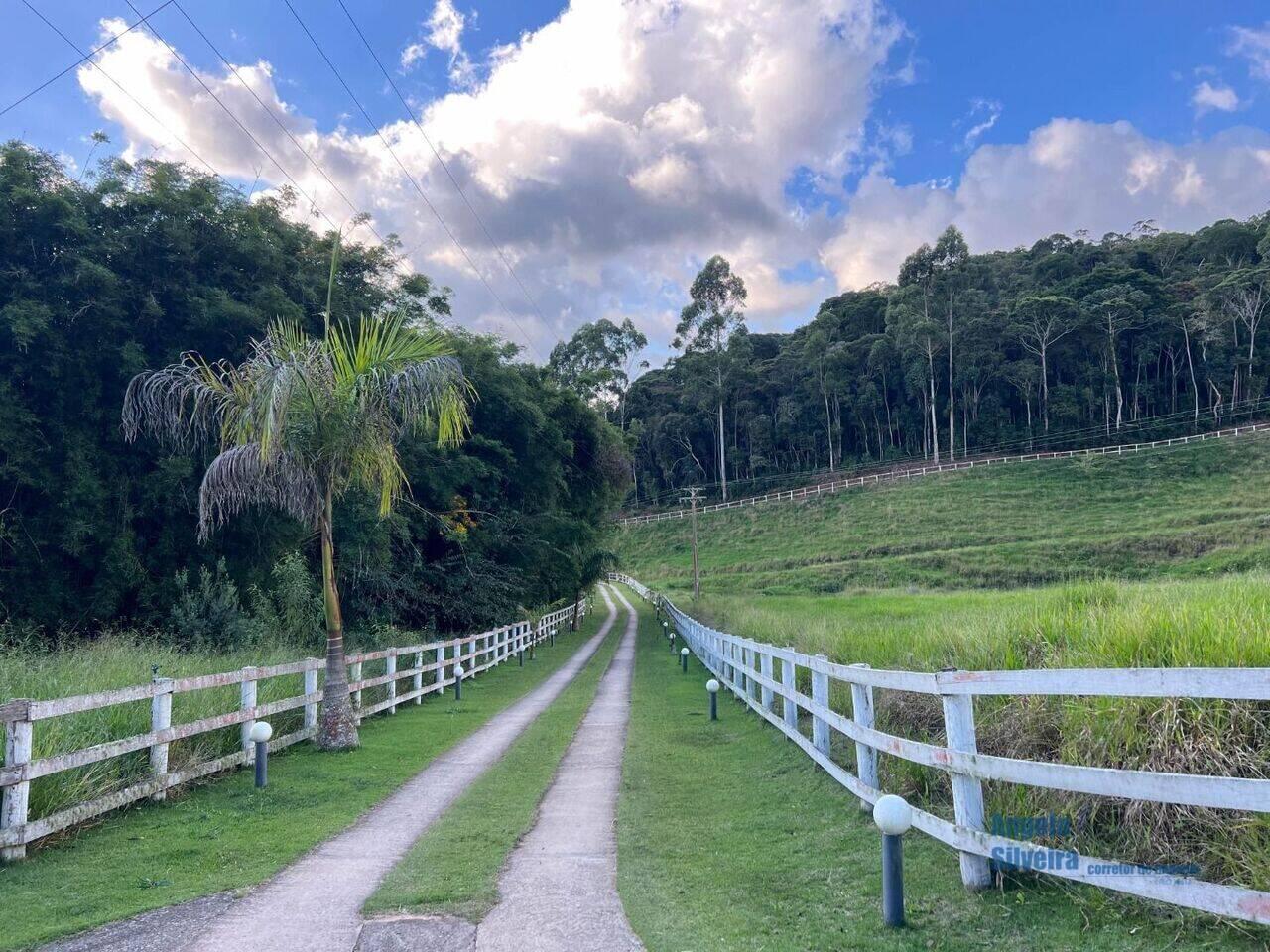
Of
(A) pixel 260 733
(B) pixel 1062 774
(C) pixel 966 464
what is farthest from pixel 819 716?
(C) pixel 966 464

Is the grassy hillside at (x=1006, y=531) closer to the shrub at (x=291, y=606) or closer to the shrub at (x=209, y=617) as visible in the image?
the shrub at (x=291, y=606)

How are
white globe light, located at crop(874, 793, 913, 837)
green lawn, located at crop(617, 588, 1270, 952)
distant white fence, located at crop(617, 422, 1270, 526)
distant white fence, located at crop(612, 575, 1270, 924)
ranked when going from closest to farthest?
distant white fence, located at crop(612, 575, 1270, 924)
green lawn, located at crop(617, 588, 1270, 952)
white globe light, located at crop(874, 793, 913, 837)
distant white fence, located at crop(617, 422, 1270, 526)

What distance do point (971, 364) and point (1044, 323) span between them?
801 centimetres

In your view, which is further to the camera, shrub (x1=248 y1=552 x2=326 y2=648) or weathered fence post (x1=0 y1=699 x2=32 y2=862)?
shrub (x1=248 y1=552 x2=326 y2=648)

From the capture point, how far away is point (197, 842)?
6395 mm

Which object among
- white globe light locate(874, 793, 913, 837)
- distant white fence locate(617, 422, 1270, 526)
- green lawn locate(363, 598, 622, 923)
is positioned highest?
distant white fence locate(617, 422, 1270, 526)

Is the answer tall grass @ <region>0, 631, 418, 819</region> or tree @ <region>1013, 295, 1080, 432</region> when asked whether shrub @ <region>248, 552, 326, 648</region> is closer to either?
tall grass @ <region>0, 631, 418, 819</region>

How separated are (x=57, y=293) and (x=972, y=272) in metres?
80.3

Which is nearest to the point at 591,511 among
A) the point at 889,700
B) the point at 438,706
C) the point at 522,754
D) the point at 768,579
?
the point at 768,579

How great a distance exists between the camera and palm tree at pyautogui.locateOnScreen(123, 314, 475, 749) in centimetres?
1030

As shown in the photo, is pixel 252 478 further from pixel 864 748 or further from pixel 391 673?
pixel 864 748

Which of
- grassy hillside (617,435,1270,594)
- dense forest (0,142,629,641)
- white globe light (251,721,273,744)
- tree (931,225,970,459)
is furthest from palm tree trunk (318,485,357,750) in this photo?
tree (931,225,970,459)

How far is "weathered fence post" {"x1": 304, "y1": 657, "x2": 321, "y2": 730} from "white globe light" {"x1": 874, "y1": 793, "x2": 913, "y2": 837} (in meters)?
8.83

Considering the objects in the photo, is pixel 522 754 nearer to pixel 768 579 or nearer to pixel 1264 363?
pixel 768 579
